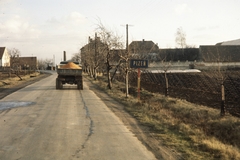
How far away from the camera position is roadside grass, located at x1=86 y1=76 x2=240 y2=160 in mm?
7344

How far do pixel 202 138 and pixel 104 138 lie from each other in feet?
9.36

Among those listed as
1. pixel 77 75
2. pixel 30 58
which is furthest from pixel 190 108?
pixel 30 58

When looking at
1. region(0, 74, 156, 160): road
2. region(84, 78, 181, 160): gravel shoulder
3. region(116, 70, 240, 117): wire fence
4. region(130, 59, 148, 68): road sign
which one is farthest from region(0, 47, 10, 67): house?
region(84, 78, 181, 160): gravel shoulder

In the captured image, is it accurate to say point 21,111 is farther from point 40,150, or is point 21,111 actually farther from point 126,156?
point 126,156

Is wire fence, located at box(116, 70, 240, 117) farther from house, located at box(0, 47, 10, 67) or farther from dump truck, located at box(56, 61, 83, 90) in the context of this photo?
house, located at box(0, 47, 10, 67)

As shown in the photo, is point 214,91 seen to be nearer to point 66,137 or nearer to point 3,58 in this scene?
point 66,137

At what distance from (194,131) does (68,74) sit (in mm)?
18389

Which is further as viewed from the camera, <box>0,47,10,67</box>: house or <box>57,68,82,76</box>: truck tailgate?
<box>0,47,10,67</box>: house

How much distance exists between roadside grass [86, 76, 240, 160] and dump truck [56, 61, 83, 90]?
10699 mm

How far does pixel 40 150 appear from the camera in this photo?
7.07m

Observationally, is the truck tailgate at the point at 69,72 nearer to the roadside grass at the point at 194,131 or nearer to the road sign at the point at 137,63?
the road sign at the point at 137,63

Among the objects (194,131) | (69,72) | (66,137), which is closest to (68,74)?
(69,72)

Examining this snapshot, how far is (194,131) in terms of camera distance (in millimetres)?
10023

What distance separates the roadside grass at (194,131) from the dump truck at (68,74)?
35.1 feet
